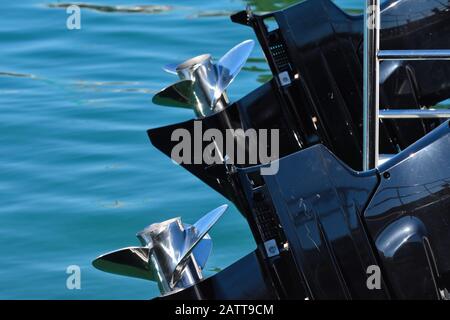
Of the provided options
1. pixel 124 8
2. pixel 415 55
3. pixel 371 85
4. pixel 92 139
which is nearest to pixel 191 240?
pixel 371 85

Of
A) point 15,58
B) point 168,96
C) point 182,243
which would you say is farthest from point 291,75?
point 15,58

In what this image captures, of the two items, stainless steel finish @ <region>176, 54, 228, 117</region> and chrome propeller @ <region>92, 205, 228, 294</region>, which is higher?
stainless steel finish @ <region>176, 54, 228, 117</region>

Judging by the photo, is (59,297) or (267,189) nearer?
(267,189)

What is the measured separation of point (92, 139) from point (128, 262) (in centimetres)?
256

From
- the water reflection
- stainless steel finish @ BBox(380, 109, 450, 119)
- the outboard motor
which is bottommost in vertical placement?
the outboard motor

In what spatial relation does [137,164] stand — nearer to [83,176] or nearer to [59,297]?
[83,176]

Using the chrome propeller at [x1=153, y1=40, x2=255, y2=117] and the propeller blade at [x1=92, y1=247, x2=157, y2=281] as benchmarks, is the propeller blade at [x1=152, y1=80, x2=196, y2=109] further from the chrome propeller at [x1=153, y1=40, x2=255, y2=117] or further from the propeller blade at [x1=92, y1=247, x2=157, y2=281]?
the propeller blade at [x1=92, y1=247, x2=157, y2=281]

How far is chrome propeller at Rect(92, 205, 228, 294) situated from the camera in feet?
6.86

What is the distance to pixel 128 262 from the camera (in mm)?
2150

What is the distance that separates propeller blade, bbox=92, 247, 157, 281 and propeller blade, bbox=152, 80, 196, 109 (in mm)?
526

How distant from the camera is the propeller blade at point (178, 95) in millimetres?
2543

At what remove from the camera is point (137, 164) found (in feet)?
14.4

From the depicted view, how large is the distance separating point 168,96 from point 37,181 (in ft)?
5.88

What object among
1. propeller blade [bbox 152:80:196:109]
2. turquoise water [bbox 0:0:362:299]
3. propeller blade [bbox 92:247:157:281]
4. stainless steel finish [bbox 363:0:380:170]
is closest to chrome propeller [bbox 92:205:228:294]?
propeller blade [bbox 92:247:157:281]
